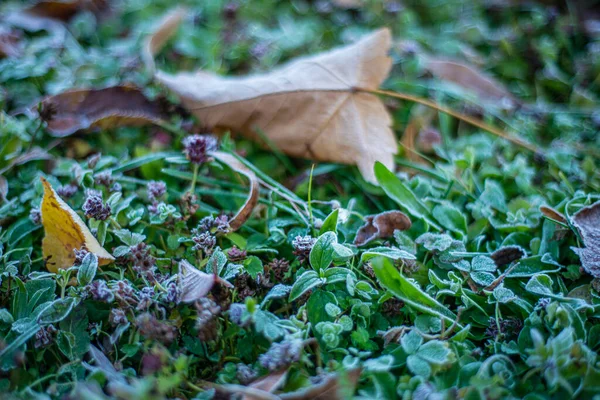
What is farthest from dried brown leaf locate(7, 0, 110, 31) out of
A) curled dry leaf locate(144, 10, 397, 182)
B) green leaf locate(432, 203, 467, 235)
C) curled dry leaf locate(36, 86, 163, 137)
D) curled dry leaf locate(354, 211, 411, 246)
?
green leaf locate(432, 203, 467, 235)

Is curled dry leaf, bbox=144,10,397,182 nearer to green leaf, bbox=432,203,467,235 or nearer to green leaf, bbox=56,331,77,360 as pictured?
green leaf, bbox=432,203,467,235

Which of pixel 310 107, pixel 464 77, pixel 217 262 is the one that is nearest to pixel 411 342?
pixel 217 262

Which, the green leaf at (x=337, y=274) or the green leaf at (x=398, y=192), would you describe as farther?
the green leaf at (x=398, y=192)

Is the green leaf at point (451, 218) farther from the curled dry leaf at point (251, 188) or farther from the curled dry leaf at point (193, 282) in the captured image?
the curled dry leaf at point (193, 282)

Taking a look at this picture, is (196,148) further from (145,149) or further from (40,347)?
(40,347)

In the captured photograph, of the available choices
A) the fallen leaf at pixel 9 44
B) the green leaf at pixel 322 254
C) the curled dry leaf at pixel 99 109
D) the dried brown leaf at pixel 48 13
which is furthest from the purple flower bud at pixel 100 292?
the dried brown leaf at pixel 48 13

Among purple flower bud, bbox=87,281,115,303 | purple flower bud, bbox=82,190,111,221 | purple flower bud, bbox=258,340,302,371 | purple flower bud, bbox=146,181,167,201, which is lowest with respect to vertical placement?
purple flower bud, bbox=258,340,302,371
